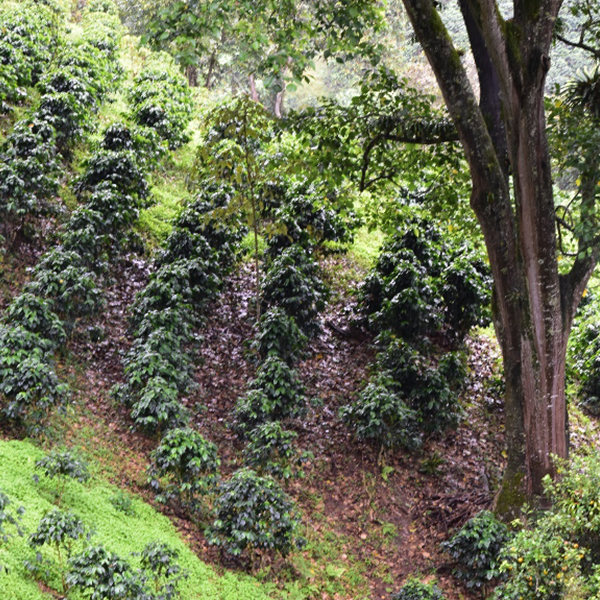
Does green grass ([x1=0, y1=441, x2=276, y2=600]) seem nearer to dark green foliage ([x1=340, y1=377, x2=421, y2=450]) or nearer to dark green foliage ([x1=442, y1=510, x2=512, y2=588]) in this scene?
dark green foliage ([x1=442, y1=510, x2=512, y2=588])

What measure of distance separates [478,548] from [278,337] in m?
4.01

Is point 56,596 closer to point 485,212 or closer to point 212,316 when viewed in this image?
point 485,212

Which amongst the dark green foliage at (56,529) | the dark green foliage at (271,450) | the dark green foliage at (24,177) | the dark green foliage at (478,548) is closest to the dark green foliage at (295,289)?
the dark green foliage at (271,450)

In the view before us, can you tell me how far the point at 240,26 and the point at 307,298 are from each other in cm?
440

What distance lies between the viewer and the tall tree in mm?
6590

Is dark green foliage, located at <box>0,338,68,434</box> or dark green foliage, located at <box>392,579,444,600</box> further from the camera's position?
dark green foliage, located at <box>0,338,68,434</box>

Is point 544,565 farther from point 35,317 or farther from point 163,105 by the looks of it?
point 163,105

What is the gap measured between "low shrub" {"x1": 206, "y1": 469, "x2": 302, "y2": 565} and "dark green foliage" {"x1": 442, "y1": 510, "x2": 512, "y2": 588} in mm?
2007

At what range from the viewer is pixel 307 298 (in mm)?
10484

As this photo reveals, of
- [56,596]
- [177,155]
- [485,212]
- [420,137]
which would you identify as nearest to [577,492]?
[485,212]

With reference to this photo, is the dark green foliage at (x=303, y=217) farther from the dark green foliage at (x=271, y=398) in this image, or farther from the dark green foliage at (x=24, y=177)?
the dark green foliage at (x=24, y=177)

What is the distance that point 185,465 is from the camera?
711 cm

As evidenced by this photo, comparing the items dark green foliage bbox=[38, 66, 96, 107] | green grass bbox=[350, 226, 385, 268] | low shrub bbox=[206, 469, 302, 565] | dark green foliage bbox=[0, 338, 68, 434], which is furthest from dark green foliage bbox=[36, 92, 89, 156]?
low shrub bbox=[206, 469, 302, 565]

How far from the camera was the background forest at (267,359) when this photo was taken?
6.16 meters
